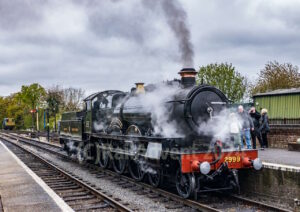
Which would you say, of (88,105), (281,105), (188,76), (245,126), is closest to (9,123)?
(88,105)

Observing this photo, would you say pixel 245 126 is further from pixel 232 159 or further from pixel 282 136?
pixel 282 136

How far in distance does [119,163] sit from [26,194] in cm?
395

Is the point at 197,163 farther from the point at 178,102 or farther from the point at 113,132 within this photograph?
the point at 113,132

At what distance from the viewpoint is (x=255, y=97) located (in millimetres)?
17406

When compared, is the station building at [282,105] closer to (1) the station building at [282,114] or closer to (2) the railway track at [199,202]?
(1) the station building at [282,114]

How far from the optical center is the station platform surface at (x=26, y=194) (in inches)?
308

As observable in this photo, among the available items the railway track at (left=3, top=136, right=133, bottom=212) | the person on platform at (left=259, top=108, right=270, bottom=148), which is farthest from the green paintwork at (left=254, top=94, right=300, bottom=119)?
the railway track at (left=3, top=136, right=133, bottom=212)

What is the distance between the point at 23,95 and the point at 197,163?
43.4 meters

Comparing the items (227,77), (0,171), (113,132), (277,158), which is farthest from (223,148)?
(227,77)

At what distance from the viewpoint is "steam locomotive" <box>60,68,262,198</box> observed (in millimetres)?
8289

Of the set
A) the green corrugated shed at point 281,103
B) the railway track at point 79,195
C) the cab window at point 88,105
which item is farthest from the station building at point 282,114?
the railway track at point 79,195

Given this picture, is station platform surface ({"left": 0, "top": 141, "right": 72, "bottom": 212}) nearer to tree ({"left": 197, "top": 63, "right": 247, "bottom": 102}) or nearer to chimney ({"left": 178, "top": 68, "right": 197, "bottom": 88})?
chimney ({"left": 178, "top": 68, "right": 197, "bottom": 88})

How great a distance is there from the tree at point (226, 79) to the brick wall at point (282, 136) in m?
28.5

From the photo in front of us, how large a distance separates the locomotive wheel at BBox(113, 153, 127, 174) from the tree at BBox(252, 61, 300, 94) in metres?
30.1
